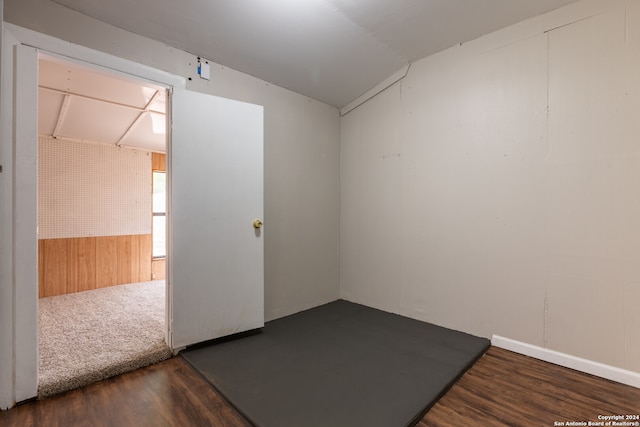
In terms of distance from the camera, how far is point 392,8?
2223mm

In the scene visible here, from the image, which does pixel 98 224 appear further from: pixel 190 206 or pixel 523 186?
pixel 523 186

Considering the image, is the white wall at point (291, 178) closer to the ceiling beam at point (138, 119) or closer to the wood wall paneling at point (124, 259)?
the ceiling beam at point (138, 119)

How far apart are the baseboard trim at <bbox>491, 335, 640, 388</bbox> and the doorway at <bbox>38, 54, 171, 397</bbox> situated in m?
2.70

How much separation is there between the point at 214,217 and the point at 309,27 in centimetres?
172

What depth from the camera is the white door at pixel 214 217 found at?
2234 mm

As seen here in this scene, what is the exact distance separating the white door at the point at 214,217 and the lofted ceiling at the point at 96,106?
47cm

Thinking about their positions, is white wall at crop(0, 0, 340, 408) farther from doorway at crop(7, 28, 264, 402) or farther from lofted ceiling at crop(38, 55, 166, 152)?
lofted ceiling at crop(38, 55, 166, 152)

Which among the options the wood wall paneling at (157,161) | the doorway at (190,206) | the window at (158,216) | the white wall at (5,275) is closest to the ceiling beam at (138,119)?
the wood wall paneling at (157,161)

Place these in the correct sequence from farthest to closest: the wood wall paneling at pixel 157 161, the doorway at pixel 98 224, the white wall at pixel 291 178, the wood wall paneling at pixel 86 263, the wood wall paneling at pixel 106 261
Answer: the wood wall paneling at pixel 157 161 < the wood wall paneling at pixel 106 261 < the wood wall paneling at pixel 86 263 < the white wall at pixel 291 178 < the doorway at pixel 98 224

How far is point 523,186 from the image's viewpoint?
2.35m

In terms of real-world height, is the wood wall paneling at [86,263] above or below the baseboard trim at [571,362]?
above

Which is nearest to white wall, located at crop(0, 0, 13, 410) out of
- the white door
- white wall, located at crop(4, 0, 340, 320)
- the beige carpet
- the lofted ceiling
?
the beige carpet

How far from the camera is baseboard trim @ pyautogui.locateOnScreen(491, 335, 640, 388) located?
1919 millimetres

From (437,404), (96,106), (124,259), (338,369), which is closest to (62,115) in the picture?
(96,106)
